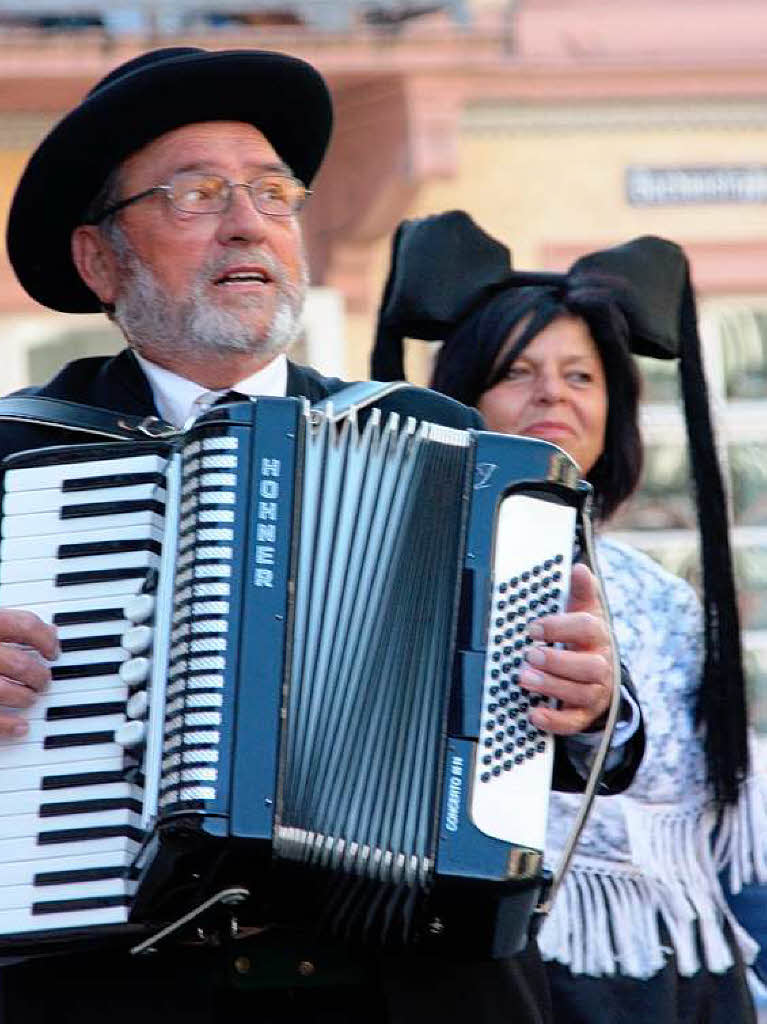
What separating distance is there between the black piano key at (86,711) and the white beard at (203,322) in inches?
24.8

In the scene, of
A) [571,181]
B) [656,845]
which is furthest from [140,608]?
[571,181]

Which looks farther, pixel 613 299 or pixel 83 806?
pixel 613 299

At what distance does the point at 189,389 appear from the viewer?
129 inches

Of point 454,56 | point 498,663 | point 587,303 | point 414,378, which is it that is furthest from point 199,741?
point 454,56

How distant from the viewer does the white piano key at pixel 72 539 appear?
2859mm

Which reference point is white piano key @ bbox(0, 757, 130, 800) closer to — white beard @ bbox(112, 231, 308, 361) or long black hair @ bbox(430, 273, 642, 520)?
white beard @ bbox(112, 231, 308, 361)

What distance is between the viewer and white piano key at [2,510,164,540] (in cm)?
286

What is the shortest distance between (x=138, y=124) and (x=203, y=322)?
375 millimetres

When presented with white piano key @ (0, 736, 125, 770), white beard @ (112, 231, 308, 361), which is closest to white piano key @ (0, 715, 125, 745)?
white piano key @ (0, 736, 125, 770)

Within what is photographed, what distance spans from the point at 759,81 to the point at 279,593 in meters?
5.54

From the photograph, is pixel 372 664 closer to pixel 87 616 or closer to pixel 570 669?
pixel 570 669

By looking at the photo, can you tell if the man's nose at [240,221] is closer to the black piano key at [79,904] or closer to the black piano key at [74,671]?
the black piano key at [74,671]

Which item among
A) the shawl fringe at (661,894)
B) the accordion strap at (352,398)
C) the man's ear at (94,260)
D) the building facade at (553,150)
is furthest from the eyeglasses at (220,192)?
the building facade at (553,150)

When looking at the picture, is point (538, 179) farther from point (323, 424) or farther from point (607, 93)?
point (323, 424)
